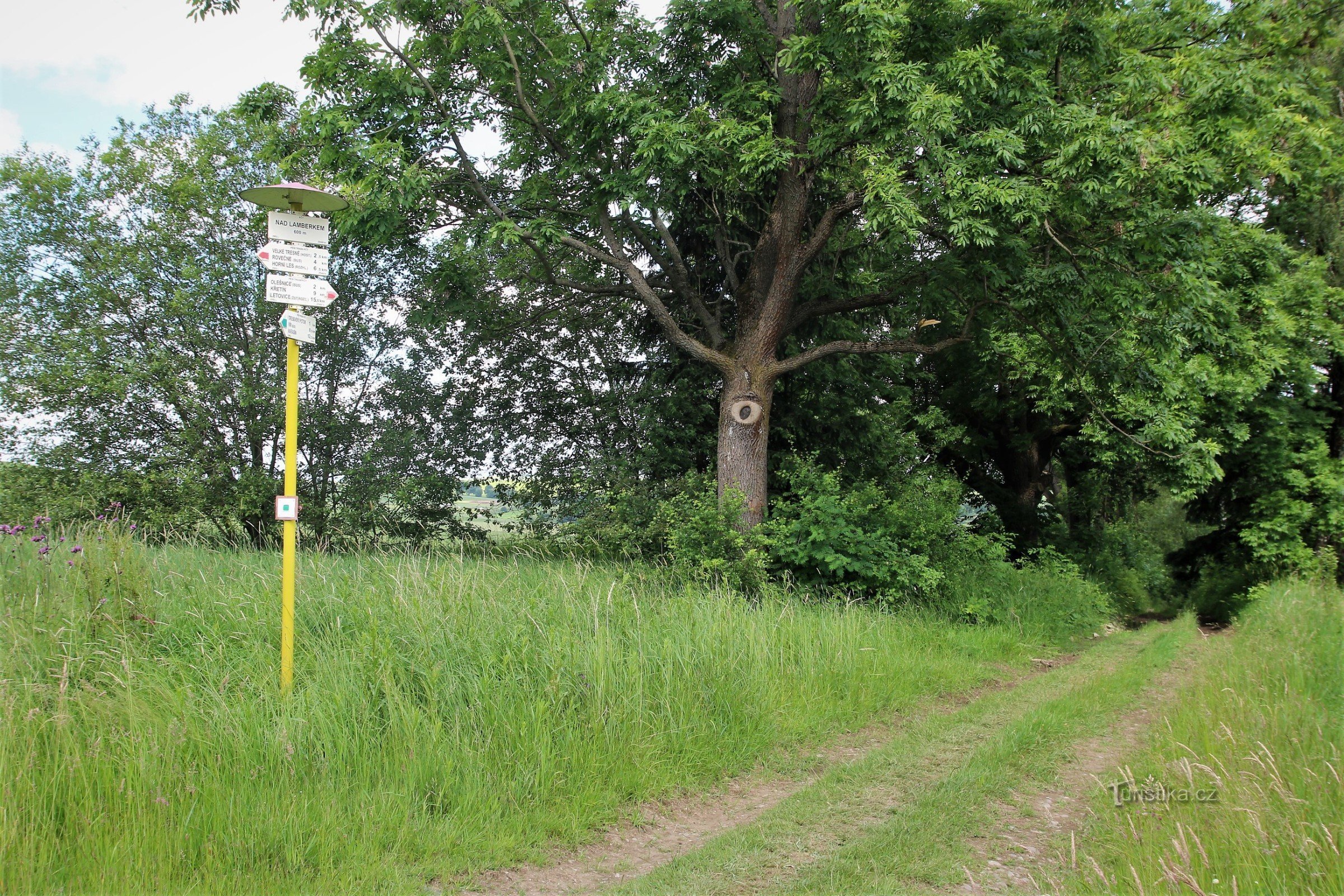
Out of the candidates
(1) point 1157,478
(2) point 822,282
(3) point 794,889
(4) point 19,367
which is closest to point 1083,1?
(2) point 822,282

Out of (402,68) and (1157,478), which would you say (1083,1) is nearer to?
(402,68)

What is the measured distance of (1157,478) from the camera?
18281 mm

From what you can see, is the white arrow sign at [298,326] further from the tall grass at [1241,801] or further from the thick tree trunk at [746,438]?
the thick tree trunk at [746,438]

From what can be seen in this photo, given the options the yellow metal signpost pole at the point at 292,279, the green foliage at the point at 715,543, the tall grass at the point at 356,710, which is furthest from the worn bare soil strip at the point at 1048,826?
the green foliage at the point at 715,543

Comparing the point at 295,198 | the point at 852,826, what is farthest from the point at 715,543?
the point at 295,198

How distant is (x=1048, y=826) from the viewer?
4.45 meters

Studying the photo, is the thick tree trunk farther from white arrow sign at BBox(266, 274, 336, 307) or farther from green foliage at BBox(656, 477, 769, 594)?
white arrow sign at BBox(266, 274, 336, 307)

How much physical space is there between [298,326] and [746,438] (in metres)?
7.73

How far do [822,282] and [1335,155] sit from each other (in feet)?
34.7

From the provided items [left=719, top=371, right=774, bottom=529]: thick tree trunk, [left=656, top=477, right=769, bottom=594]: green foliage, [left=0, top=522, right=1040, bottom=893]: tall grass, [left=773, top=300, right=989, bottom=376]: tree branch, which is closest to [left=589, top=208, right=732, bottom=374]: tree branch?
[left=719, top=371, right=774, bottom=529]: thick tree trunk

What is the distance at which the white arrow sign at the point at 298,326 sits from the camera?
189 inches

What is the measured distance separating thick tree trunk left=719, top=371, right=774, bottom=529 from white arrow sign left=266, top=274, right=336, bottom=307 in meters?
7.41
